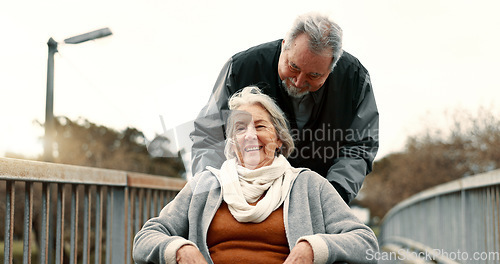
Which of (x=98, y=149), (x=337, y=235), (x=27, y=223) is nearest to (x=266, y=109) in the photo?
(x=337, y=235)

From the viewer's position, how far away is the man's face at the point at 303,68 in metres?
2.53

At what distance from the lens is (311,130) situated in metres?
2.71

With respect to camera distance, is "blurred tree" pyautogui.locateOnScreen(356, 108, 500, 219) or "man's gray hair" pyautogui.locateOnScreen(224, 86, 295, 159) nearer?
"man's gray hair" pyautogui.locateOnScreen(224, 86, 295, 159)

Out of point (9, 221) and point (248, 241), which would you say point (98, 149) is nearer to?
point (9, 221)

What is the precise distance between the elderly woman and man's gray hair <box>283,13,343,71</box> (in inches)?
15.3

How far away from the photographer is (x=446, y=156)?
2697 cm

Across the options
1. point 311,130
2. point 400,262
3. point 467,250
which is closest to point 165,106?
point 311,130

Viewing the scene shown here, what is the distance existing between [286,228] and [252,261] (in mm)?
162

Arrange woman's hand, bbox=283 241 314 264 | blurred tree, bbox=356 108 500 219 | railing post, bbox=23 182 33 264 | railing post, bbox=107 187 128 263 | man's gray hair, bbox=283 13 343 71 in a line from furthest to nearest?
blurred tree, bbox=356 108 500 219 < railing post, bbox=107 187 128 263 < man's gray hair, bbox=283 13 343 71 < railing post, bbox=23 182 33 264 < woman's hand, bbox=283 241 314 264

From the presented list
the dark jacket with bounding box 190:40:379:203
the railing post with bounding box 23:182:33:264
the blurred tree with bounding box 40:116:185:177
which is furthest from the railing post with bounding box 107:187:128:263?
the blurred tree with bounding box 40:116:185:177

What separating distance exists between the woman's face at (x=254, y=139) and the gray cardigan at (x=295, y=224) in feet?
0.46

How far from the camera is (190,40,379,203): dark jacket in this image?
264cm

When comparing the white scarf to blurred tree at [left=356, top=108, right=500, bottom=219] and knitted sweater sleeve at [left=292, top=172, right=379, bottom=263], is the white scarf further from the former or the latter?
blurred tree at [left=356, top=108, right=500, bottom=219]

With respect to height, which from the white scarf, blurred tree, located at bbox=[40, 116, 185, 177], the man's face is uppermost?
blurred tree, located at bbox=[40, 116, 185, 177]
